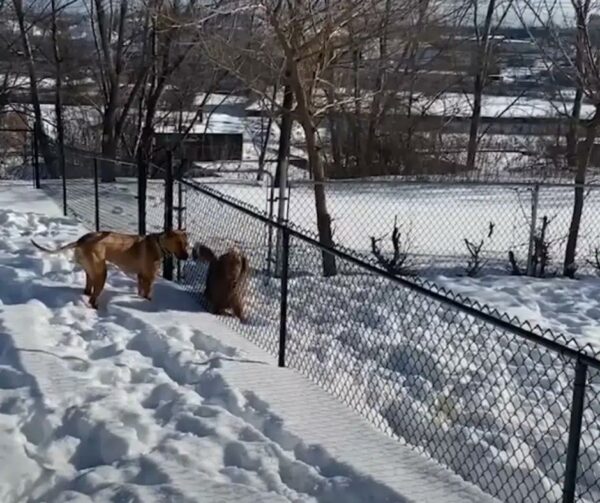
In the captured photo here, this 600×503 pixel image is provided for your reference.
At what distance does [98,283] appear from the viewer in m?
6.46

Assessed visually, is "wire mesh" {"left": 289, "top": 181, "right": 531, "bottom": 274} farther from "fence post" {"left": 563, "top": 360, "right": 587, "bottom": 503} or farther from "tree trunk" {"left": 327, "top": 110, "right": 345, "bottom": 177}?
"tree trunk" {"left": 327, "top": 110, "right": 345, "bottom": 177}

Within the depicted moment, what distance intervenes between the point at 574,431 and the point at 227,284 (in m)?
3.78

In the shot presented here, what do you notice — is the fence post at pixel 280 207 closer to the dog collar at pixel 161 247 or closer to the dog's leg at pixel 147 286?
the dog collar at pixel 161 247

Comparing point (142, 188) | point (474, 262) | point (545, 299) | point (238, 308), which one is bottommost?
point (545, 299)

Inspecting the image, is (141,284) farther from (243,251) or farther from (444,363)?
(444,363)

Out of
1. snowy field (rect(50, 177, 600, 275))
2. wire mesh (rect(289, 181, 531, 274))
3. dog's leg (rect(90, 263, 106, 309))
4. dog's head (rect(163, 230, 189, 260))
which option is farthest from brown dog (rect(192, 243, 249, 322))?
wire mesh (rect(289, 181, 531, 274))

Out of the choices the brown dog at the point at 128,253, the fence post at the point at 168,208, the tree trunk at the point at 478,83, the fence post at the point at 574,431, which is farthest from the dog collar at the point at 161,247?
the tree trunk at the point at 478,83

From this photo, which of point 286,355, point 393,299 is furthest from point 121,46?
point 286,355

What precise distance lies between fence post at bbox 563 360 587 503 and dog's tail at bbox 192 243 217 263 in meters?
4.07

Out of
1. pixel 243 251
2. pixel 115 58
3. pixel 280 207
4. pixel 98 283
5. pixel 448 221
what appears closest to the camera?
pixel 98 283

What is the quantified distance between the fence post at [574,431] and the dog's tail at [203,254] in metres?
4.07

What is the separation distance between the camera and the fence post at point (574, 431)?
10.0 ft

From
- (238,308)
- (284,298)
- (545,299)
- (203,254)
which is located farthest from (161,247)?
(545,299)

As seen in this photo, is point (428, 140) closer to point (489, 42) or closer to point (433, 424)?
point (489, 42)
